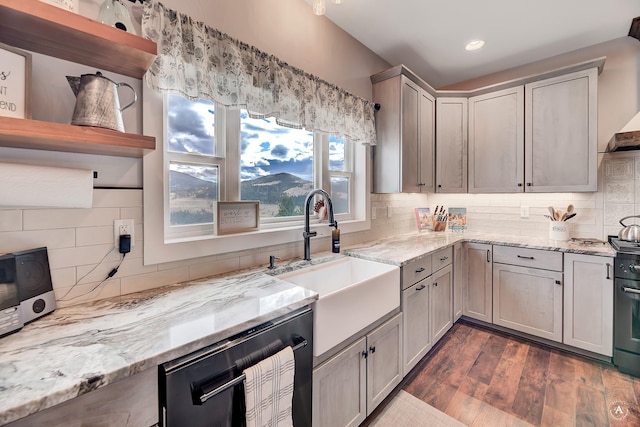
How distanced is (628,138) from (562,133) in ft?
1.49

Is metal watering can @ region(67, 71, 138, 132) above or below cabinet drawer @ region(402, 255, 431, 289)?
above

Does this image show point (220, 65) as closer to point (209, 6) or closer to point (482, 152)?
point (209, 6)

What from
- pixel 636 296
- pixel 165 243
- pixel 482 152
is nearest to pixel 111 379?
pixel 165 243

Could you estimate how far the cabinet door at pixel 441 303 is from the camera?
7.28 ft

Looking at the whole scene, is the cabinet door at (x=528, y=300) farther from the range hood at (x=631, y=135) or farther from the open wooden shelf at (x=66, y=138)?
the open wooden shelf at (x=66, y=138)

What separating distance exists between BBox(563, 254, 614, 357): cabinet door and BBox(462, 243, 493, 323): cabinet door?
0.55 meters

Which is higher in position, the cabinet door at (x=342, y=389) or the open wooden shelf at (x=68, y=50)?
the open wooden shelf at (x=68, y=50)

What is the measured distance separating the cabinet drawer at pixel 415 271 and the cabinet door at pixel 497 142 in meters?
1.33

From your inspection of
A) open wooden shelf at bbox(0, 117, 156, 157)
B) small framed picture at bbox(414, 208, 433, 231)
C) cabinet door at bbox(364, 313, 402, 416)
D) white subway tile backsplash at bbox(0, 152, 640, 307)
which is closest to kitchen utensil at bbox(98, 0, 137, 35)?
open wooden shelf at bbox(0, 117, 156, 157)

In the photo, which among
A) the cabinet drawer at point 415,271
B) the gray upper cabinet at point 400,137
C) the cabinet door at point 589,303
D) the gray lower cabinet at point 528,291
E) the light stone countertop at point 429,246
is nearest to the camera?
the cabinet drawer at point 415,271

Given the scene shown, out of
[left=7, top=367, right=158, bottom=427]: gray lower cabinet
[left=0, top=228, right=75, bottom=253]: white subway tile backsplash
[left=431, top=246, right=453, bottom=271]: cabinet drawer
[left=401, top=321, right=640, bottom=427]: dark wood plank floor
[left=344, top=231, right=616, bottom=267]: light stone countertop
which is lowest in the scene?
[left=401, top=321, right=640, bottom=427]: dark wood plank floor

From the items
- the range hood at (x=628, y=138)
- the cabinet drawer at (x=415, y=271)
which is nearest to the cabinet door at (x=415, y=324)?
the cabinet drawer at (x=415, y=271)

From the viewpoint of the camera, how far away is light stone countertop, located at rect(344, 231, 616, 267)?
77.0 inches

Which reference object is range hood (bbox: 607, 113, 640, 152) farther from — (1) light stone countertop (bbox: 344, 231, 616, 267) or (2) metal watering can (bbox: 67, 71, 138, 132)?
(2) metal watering can (bbox: 67, 71, 138, 132)
